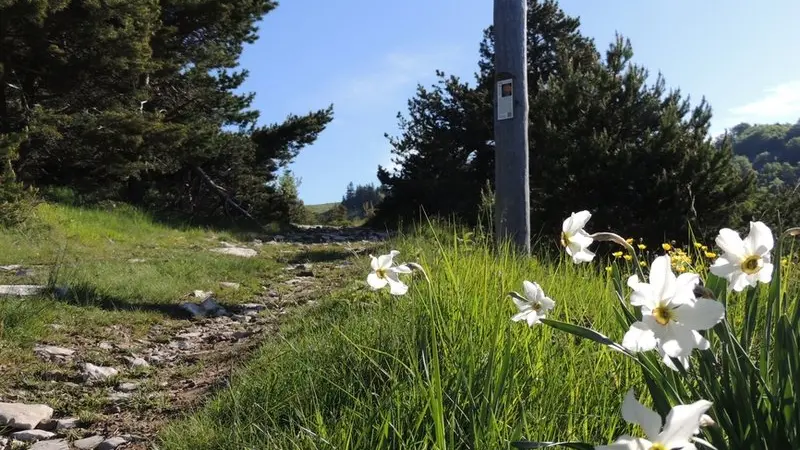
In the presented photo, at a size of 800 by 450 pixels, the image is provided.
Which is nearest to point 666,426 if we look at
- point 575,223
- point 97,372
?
point 575,223

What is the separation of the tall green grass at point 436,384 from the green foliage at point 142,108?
28.1 feet

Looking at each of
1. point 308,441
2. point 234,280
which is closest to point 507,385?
point 308,441

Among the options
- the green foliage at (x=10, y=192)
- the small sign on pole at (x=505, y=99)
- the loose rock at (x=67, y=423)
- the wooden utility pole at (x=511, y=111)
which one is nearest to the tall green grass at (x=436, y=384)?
the loose rock at (x=67, y=423)

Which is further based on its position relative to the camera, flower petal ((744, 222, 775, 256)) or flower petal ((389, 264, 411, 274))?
flower petal ((389, 264, 411, 274))

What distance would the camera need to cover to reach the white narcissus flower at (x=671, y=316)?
2.99ft

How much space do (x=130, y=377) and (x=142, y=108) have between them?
11.1m

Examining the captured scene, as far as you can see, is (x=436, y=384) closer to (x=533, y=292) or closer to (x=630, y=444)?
(x=533, y=292)

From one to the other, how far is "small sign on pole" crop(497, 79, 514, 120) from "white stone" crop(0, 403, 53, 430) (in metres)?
3.81

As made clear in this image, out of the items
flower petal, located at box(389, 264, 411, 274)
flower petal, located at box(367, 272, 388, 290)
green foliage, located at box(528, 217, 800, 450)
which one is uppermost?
flower petal, located at box(389, 264, 411, 274)

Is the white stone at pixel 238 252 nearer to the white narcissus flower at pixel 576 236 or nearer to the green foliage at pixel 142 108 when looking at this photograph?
the green foliage at pixel 142 108

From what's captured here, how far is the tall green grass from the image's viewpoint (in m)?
1.54

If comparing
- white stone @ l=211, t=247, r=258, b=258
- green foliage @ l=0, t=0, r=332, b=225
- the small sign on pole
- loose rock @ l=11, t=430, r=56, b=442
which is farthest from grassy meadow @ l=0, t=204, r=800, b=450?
green foliage @ l=0, t=0, r=332, b=225

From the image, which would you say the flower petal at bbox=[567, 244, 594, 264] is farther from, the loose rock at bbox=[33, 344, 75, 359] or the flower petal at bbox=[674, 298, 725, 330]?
the loose rock at bbox=[33, 344, 75, 359]

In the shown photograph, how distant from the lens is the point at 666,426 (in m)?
0.77
